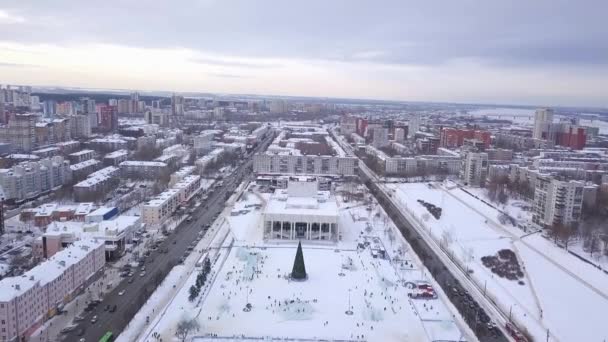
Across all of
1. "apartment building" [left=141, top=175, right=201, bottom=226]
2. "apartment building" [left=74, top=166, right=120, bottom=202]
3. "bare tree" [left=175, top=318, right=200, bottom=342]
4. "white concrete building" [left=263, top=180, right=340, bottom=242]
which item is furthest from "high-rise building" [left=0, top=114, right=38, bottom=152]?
"bare tree" [left=175, top=318, right=200, bottom=342]

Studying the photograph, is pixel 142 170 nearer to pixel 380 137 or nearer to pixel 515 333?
pixel 515 333

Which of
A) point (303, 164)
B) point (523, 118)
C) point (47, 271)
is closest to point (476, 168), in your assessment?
point (303, 164)

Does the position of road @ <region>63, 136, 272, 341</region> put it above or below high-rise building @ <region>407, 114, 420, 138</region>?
below

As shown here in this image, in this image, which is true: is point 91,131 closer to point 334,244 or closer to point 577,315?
point 334,244

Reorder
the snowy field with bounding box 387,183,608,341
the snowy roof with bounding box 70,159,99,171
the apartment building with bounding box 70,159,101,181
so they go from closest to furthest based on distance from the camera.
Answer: the snowy field with bounding box 387,183,608,341, the apartment building with bounding box 70,159,101,181, the snowy roof with bounding box 70,159,99,171

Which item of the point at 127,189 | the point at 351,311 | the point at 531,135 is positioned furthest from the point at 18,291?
the point at 531,135

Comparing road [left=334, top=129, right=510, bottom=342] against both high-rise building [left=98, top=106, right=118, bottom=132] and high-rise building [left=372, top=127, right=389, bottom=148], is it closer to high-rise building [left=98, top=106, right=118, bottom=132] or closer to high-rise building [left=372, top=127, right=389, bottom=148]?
high-rise building [left=372, top=127, right=389, bottom=148]

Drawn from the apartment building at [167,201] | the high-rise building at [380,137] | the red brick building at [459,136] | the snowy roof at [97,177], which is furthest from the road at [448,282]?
the red brick building at [459,136]
